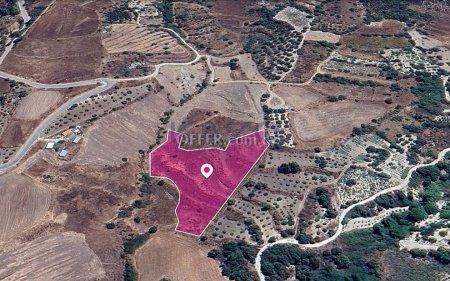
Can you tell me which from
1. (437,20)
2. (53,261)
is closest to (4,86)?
(53,261)

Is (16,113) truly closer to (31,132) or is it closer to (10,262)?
(31,132)

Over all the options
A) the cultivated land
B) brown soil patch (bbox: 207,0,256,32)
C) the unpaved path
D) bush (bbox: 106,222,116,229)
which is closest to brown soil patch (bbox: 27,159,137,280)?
the cultivated land

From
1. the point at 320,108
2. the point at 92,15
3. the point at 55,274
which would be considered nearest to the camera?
the point at 55,274

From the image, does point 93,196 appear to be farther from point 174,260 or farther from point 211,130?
point 211,130

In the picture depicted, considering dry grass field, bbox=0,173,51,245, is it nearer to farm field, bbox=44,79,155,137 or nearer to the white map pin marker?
farm field, bbox=44,79,155,137

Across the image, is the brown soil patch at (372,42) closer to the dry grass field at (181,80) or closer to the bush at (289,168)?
the dry grass field at (181,80)

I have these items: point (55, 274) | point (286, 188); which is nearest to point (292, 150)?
point (286, 188)

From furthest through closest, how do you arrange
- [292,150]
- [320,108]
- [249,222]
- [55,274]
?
[320,108]
[292,150]
[249,222]
[55,274]

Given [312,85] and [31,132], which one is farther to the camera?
[312,85]
